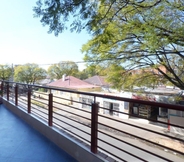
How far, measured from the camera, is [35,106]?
3736 millimetres

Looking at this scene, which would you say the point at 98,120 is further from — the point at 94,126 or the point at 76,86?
the point at 76,86

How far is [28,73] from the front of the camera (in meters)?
23.2

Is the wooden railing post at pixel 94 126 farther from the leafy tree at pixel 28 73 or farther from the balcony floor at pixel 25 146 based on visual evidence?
the leafy tree at pixel 28 73

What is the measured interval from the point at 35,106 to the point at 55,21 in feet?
8.06

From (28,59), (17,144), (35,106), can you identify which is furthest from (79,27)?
(28,59)

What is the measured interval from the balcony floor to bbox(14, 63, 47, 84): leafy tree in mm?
20888

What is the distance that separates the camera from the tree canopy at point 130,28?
1948 mm

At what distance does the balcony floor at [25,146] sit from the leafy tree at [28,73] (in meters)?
20.9

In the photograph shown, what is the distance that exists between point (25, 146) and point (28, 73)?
74.3 ft

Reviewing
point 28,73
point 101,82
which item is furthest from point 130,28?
point 28,73

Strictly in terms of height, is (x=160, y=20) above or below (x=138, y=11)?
below

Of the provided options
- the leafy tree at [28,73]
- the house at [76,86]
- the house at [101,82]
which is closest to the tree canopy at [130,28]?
the house at [101,82]

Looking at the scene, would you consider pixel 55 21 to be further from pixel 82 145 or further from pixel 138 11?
pixel 138 11

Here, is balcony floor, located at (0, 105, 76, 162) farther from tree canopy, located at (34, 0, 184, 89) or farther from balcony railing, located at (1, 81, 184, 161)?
tree canopy, located at (34, 0, 184, 89)
